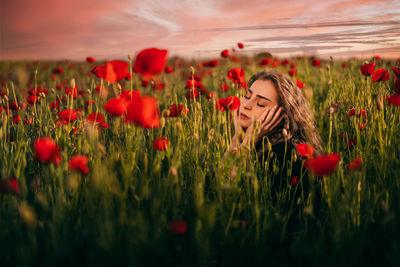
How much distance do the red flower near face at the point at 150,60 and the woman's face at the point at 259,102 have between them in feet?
2.65

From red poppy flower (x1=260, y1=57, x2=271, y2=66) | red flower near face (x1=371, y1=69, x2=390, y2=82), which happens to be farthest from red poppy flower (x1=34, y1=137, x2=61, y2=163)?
red poppy flower (x1=260, y1=57, x2=271, y2=66)

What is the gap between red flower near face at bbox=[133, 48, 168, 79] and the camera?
1548 mm

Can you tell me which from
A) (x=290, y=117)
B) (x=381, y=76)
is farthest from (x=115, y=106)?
(x=381, y=76)

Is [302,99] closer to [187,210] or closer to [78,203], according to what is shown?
[187,210]

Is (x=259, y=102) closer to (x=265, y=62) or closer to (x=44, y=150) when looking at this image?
(x=44, y=150)

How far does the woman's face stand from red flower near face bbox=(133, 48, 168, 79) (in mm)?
806

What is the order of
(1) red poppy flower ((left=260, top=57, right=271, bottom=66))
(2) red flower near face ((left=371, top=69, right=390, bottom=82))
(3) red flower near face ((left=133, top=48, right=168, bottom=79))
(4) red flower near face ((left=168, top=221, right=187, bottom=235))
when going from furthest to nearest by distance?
1. (1) red poppy flower ((left=260, top=57, right=271, bottom=66))
2. (2) red flower near face ((left=371, top=69, right=390, bottom=82))
3. (3) red flower near face ((left=133, top=48, right=168, bottom=79))
4. (4) red flower near face ((left=168, top=221, right=187, bottom=235))

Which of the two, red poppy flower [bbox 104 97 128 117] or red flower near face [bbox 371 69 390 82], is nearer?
red poppy flower [bbox 104 97 128 117]

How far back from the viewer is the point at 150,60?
1.55 m

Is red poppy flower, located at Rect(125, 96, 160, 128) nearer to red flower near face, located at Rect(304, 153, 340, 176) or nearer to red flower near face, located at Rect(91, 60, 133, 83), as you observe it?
red flower near face, located at Rect(91, 60, 133, 83)

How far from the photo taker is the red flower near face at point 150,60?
60.9 inches

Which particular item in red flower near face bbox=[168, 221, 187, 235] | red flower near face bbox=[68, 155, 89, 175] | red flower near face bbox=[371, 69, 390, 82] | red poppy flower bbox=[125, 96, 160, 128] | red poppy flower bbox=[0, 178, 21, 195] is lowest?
red flower near face bbox=[168, 221, 187, 235]

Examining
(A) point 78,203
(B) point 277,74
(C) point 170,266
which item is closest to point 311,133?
(B) point 277,74

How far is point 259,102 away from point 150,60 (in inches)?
35.7
